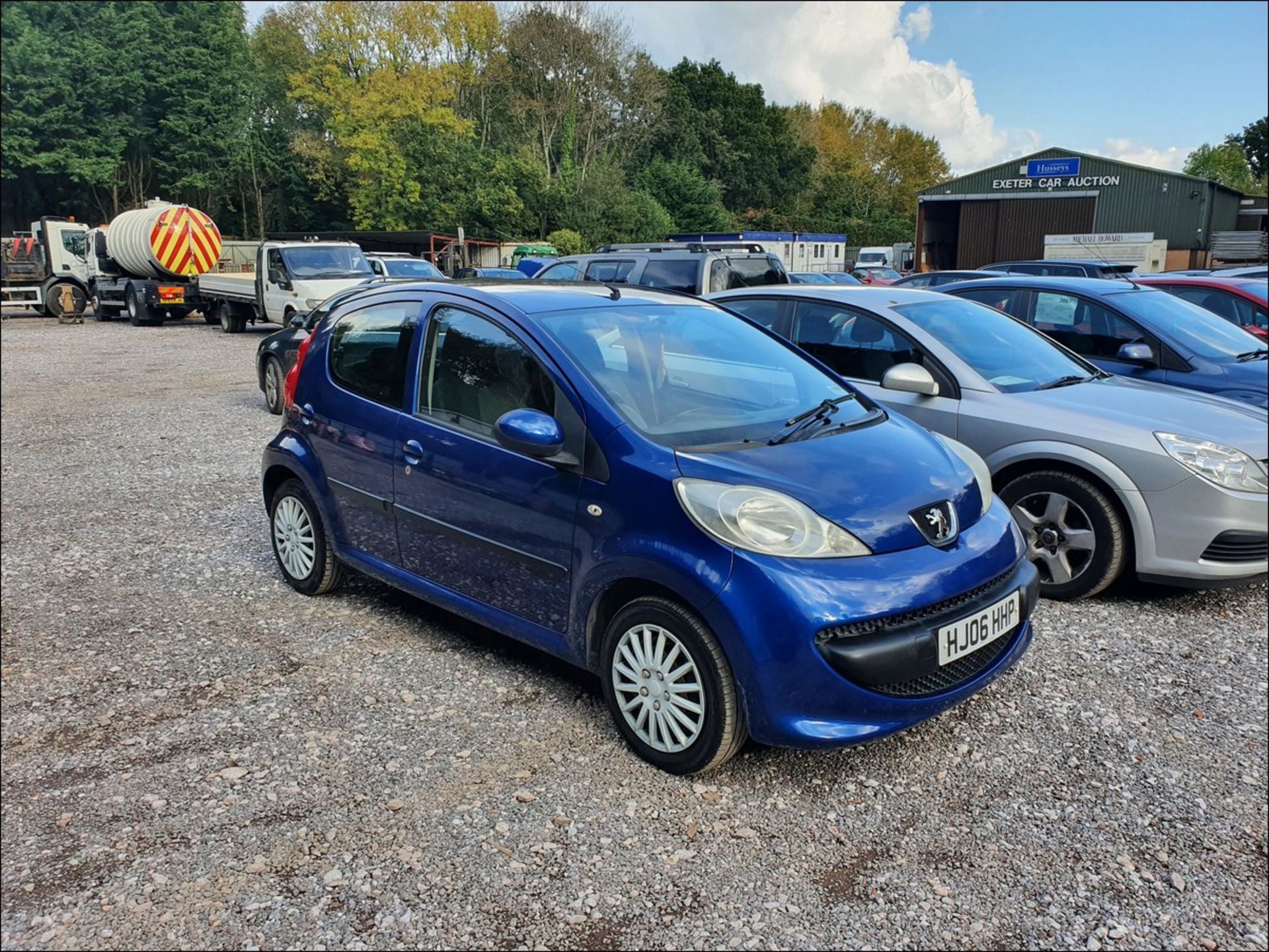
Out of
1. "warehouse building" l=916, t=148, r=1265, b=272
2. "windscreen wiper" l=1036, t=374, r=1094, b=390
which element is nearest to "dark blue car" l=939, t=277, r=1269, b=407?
"windscreen wiper" l=1036, t=374, r=1094, b=390

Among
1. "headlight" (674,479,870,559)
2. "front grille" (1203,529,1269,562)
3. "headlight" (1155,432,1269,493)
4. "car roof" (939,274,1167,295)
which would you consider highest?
"car roof" (939,274,1167,295)

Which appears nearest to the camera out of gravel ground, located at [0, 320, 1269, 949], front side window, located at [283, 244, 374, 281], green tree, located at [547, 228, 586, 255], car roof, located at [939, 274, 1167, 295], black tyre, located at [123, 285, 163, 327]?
gravel ground, located at [0, 320, 1269, 949]

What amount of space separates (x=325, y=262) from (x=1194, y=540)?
15766mm

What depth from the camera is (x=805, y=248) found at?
41.2 metres

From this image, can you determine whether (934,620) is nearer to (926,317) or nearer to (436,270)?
(926,317)

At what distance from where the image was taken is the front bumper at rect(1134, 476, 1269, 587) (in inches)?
141

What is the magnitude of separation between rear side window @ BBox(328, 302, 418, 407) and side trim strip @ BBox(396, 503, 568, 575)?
51cm

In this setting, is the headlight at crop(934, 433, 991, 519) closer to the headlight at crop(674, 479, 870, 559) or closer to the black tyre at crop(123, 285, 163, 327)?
the headlight at crop(674, 479, 870, 559)

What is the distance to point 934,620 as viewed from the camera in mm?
2762

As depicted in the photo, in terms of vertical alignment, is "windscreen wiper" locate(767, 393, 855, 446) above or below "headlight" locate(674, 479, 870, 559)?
above

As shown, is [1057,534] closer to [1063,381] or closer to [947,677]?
[1063,381]

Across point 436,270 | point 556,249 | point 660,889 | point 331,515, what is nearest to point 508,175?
point 556,249

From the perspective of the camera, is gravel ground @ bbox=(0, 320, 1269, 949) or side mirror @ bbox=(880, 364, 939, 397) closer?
gravel ground @ bbox=(0, 320, 1269, 949)

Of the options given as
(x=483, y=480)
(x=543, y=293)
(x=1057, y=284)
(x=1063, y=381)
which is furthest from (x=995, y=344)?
(x=483, y=480)
